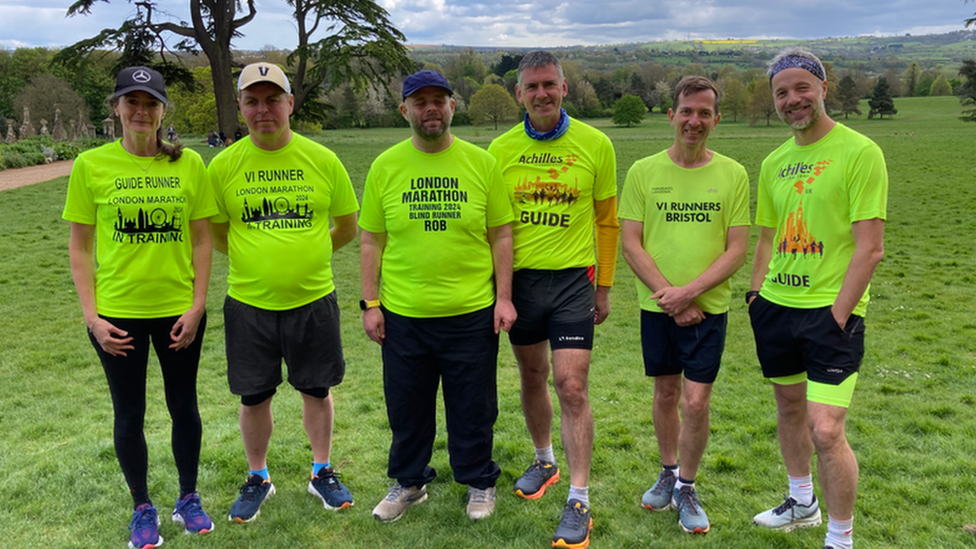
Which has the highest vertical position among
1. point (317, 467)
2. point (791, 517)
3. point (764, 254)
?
point (764, 254)

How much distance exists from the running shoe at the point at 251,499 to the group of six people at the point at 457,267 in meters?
0.01

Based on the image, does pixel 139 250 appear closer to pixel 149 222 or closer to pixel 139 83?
pixel 149 222

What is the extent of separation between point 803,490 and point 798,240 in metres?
1.46

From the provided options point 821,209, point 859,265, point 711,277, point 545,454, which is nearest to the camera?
point 859,265

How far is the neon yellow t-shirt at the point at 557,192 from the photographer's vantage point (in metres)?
3.81

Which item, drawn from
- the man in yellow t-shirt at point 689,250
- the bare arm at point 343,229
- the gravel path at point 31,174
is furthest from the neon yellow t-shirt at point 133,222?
the gravel path at point 31,174

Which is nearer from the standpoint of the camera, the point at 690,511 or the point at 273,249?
the point at 273,249

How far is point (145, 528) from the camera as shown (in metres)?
3.61

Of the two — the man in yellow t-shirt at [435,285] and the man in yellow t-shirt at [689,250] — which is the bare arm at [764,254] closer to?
the man in yellow t-shirt at [689,250]

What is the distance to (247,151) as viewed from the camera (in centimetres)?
374

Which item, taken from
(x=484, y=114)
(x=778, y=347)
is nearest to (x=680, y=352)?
(x=778, y=347)

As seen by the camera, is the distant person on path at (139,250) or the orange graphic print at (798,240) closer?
the orange graphic print at (798,240)

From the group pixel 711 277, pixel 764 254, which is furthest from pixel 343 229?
pixel 764 254

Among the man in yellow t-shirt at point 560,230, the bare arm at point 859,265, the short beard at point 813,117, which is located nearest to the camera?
the bare arm at point 859,265
